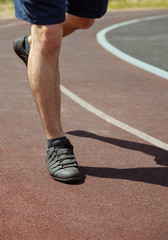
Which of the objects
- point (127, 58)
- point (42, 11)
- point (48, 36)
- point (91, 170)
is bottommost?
point (127, 58)

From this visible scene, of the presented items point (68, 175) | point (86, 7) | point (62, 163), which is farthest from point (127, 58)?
point (68, 175)

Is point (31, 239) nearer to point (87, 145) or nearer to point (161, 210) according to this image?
point (161, 210)

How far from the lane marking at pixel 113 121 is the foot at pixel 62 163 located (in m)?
1.12

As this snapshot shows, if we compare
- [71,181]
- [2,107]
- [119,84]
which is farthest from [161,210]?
[119,84]

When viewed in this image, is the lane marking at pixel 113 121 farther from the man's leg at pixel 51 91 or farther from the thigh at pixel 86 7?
the thigh at pixel 86 7

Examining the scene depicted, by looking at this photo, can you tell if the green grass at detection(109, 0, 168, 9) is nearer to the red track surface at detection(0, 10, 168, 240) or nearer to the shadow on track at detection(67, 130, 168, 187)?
the red track surface at detection(0, 10, 168, 240)

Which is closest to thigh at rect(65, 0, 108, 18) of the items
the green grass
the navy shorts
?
the navy shorts

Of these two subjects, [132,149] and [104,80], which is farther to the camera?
[104,80]

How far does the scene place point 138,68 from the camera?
9344 mm

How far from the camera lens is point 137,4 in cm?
3178

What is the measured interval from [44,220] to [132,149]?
5.48ft

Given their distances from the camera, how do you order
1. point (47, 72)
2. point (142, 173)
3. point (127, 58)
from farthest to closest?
point (127, 58) → point (142, 173) → point (47, 72)

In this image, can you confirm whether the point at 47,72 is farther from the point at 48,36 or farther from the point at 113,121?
the point at 113,121

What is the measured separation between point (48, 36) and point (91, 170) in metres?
1.10
